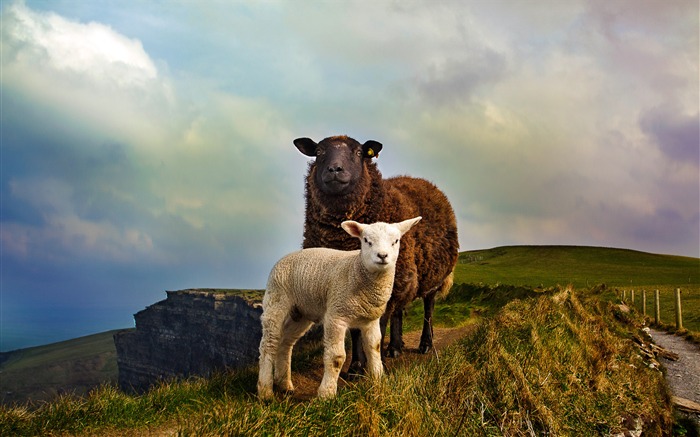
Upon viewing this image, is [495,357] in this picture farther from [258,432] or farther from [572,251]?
[572,251]

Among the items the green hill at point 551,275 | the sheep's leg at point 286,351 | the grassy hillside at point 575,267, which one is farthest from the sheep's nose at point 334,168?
the grassy hillside at point 575,267

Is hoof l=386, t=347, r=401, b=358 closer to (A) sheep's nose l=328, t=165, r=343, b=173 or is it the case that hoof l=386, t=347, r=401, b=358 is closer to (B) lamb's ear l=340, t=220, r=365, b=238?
(A) sheep's nose l=328, t=165, r=343, b=173

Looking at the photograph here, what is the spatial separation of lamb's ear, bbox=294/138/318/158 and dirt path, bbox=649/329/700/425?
35.1 ft

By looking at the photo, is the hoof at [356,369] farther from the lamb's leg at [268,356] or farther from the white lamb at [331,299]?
the lamb's leg at [268,356]

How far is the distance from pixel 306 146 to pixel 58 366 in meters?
169

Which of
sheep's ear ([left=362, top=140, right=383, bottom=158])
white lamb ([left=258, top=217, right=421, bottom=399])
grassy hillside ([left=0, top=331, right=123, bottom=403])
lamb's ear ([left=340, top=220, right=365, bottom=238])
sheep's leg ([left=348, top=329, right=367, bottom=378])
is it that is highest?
sheep's ear ([left=362, top=140, right=383, bottom=158])

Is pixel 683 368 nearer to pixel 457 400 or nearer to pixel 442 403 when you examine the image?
pixel 457 400

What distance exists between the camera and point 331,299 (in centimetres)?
659

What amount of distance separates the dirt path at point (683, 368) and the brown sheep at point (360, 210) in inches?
300

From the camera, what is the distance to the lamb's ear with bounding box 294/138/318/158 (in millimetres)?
9422

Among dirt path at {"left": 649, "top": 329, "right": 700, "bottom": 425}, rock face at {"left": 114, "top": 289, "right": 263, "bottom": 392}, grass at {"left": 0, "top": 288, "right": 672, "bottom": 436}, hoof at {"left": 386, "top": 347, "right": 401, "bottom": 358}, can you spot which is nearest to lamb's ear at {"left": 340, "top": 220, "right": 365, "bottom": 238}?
grass at {"left": 0, "top": 288, "right": 672, "bottom": 436}

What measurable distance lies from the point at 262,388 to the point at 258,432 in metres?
1.97

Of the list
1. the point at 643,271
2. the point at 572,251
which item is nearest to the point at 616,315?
the point at 643,271

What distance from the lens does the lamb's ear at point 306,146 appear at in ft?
30.9
